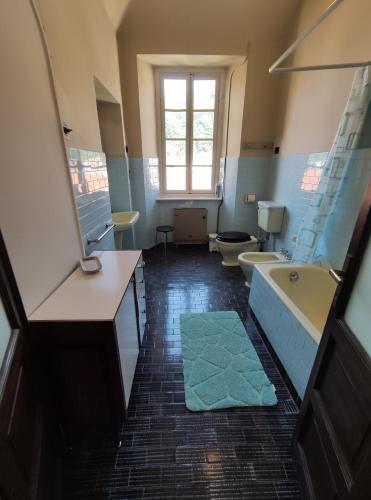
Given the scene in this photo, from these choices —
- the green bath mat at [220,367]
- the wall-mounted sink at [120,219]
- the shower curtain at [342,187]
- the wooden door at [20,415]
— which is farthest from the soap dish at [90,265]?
the shower curtain at [342,187]

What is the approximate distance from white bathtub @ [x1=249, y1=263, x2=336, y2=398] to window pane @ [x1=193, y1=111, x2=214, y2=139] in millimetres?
2625

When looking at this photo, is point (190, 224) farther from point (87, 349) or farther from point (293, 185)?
point (87, 349)

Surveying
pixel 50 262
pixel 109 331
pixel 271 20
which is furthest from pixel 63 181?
pixel 271 20

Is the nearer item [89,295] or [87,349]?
[87,349]

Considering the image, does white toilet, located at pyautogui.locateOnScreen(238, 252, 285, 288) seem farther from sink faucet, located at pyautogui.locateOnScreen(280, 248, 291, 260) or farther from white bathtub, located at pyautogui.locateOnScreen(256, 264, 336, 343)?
white bathtub, located at pyautogui.locateOnScreen(256, 264, 336, 343)

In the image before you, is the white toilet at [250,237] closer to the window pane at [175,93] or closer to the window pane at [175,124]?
the window pane at [175,124]

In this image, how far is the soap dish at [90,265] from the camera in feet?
4.58

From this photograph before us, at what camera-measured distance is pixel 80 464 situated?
3.76 ft

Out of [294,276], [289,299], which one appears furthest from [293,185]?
[289,299]

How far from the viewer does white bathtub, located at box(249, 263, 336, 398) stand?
137 cm

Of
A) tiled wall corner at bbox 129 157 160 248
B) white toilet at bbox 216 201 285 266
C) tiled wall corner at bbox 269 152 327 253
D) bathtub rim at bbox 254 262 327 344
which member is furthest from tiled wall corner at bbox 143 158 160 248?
bathtub rim at bbox 254 262 327 344

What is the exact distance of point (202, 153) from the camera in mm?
3828

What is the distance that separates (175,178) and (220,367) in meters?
3.15

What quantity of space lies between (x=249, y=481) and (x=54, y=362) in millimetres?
1080
